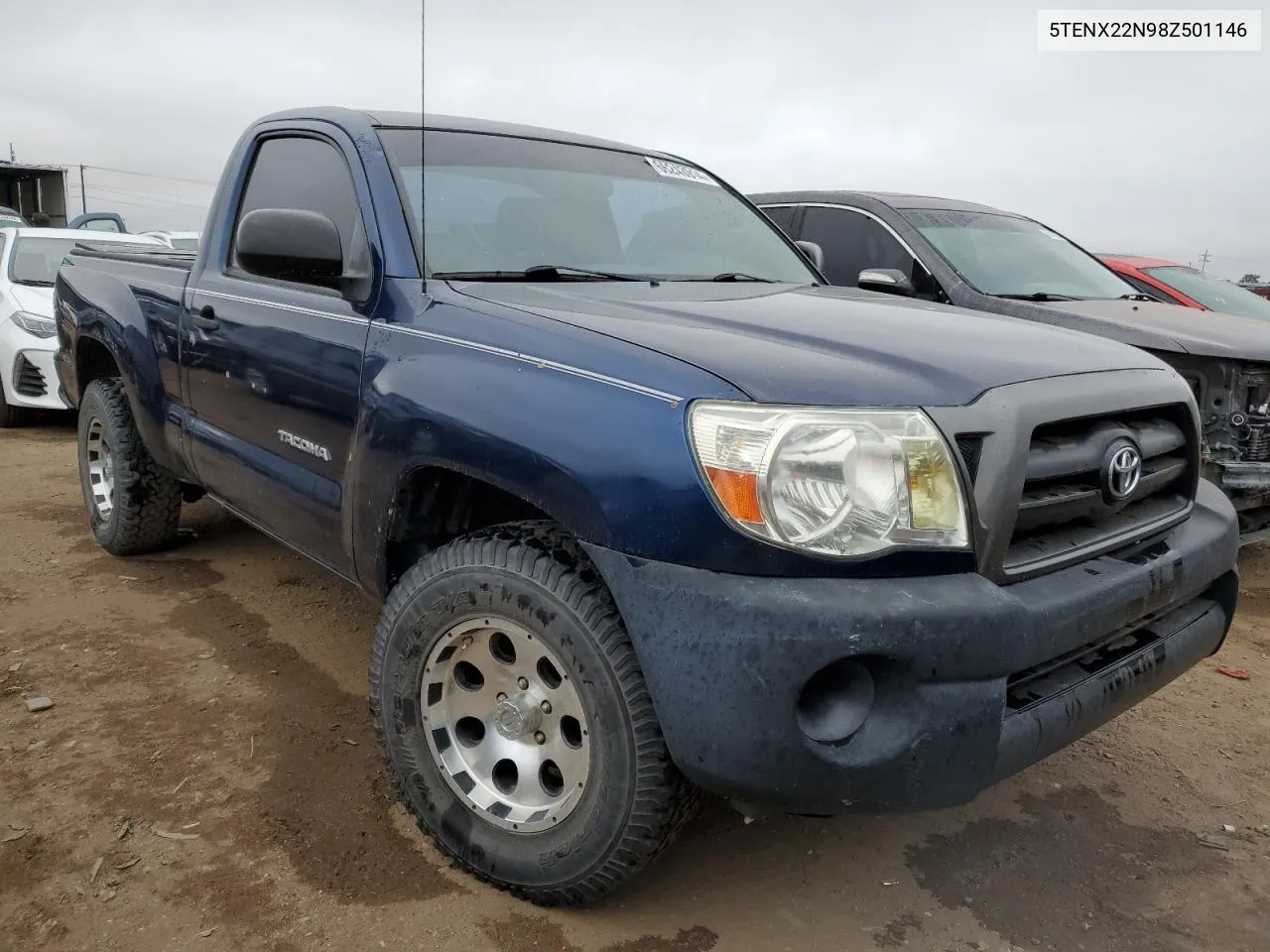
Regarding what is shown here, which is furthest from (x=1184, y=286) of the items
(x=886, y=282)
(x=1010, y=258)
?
(x=886, y=282)

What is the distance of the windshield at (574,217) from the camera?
265cm

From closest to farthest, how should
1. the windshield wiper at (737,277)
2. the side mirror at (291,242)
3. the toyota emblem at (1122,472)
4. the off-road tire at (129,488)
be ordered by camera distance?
the toyota emblem at (1122,472) < the side mirror at (291,242) < the windshield wiper at (737,277) < the off-road tire at (129,488)

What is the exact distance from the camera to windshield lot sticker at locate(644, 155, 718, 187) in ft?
11.3

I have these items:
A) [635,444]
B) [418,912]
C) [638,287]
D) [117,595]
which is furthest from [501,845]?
A: [117,595]

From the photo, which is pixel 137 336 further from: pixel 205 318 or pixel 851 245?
pixel 851 245

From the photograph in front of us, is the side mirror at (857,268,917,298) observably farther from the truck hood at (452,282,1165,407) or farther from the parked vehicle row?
the truck hood at (452,282,1165,407)

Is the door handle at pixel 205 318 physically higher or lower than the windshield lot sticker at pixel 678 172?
lower

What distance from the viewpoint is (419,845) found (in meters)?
2.38

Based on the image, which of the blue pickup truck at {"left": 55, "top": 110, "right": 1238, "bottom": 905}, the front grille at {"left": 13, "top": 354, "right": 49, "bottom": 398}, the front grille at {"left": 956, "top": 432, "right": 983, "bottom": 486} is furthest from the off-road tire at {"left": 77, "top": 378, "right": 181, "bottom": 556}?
the front grille at {"left": 13, "top": 354, "right": 49, "bottom": 398}

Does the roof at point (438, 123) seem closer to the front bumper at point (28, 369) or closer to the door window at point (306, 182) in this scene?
the door window at point (306, 182)

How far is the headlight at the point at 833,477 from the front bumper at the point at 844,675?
0.27 feet

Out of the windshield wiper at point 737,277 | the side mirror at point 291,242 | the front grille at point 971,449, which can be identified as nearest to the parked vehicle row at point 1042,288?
the windshield wiper at point 737,277

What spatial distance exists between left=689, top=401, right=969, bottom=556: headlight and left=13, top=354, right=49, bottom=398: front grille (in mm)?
7462

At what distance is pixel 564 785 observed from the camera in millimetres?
2055
